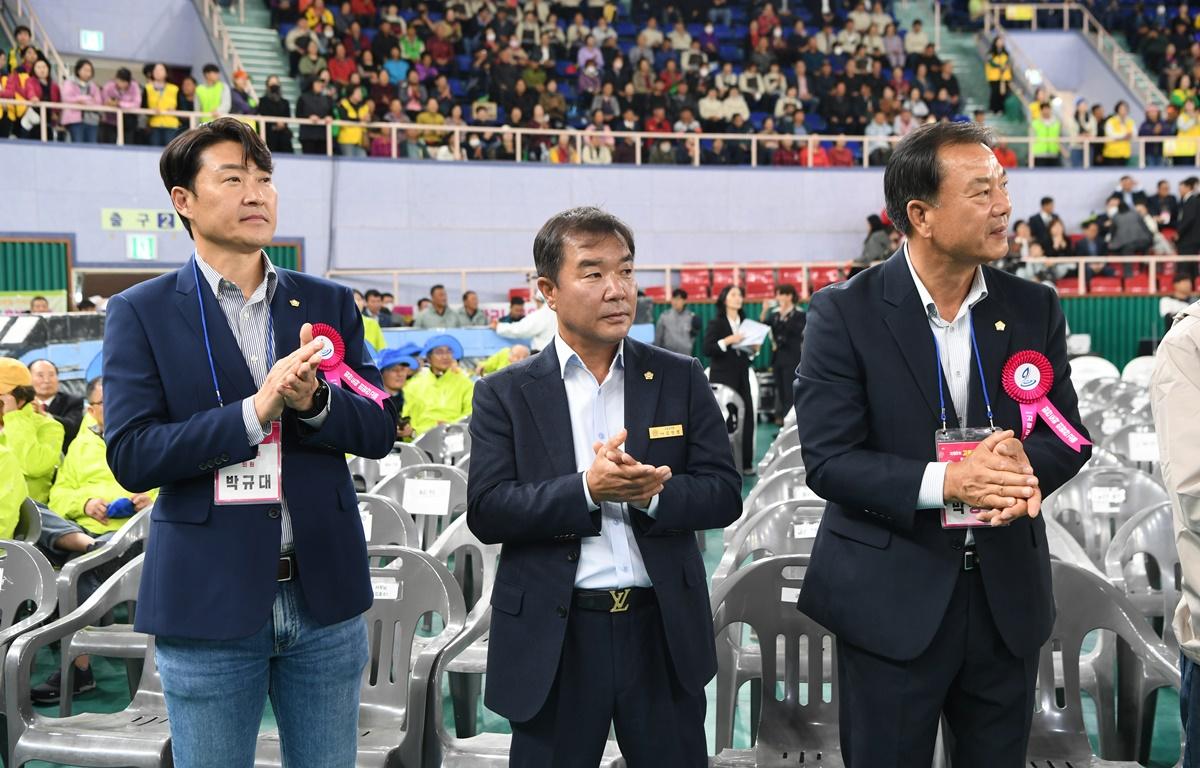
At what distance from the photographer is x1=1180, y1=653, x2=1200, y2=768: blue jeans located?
2.11m

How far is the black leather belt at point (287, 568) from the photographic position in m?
2.13

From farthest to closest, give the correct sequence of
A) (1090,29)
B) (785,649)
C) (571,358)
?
(1090,29) → (785,649) → (571,358)

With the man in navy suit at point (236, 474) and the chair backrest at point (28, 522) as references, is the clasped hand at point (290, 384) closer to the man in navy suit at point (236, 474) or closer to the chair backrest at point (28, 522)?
the man in navy suit at point (236, 474)

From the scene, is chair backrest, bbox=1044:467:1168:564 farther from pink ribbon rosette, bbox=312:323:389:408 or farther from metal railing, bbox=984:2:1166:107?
metal railing, bbox=984:2:1166:107

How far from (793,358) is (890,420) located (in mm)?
9528

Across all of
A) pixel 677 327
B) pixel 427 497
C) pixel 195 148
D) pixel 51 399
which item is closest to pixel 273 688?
pixel 195 148

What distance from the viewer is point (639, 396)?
2252 millimetres

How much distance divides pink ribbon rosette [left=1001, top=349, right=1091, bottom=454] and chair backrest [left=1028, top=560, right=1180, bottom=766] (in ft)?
3.53

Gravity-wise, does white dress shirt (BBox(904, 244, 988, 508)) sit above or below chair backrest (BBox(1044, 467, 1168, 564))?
above

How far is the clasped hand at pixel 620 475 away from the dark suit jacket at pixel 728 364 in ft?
24.7

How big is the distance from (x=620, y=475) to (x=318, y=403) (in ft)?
1.82

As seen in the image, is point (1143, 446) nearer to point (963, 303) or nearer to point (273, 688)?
point (963, 303)

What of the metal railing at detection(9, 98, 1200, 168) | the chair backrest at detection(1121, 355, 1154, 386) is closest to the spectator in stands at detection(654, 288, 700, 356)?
the chair backrest at detection(1121, 355, 1154, 386)

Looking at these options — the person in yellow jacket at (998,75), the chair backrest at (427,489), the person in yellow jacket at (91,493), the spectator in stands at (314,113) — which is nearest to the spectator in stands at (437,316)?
the spectator in stands at (314,113)
